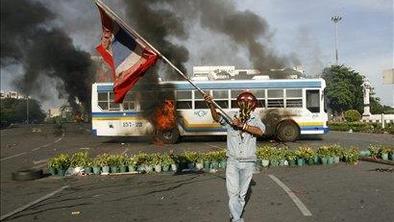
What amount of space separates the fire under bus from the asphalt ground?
10.3 m

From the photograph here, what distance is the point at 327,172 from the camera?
12.5m

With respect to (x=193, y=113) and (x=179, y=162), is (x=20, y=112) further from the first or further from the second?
(x=179, y=162)

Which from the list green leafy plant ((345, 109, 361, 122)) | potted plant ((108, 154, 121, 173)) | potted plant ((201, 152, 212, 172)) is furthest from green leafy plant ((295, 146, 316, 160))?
green leafy plant ((345, 109, 361, 122))

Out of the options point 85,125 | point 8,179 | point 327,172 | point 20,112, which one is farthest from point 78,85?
point 327,172

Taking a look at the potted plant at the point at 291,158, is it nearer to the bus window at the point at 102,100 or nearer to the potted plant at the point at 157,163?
the potted plant at the point at 157,163

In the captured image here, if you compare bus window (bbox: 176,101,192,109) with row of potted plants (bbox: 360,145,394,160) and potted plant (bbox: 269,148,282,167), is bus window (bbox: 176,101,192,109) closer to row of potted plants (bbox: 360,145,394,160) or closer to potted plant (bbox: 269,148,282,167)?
potted plant (bbox: 269,148,282,167)

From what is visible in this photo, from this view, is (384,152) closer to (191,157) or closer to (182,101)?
(191,157)

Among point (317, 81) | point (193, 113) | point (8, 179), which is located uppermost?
point (317, 81)

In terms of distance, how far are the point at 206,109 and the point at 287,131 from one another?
4.04m

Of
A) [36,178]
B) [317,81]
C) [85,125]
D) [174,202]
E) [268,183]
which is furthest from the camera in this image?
[85,125]

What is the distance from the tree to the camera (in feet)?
244

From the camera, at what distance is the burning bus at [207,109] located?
24219 millimetres

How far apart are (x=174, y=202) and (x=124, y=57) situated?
112 inches

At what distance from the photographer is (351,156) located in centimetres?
1418
